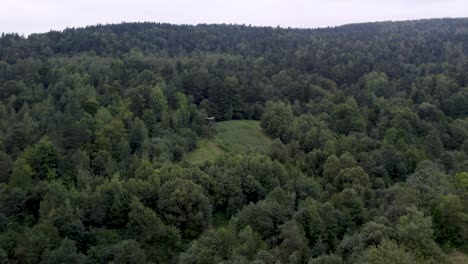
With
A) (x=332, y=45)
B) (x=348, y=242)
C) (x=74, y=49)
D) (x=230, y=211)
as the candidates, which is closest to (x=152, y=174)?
(x=230, y=211)

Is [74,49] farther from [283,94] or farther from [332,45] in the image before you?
[332,45]

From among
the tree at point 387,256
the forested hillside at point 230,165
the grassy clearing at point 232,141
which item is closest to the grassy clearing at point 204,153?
the grassy clearing at point 232,141

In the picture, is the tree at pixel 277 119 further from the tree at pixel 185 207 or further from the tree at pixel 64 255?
the tree at pixel 64 255

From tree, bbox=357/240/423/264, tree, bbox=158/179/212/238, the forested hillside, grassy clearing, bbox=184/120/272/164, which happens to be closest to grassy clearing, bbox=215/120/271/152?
grassy clearing, bbox=184/120/272/164

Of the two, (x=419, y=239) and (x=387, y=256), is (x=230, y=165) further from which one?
(x=387, y=256)

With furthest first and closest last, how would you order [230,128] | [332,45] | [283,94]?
[332,45] → [283,94] → [230,128]

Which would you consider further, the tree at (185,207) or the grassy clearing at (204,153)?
the grassy clearing at (204,153)
